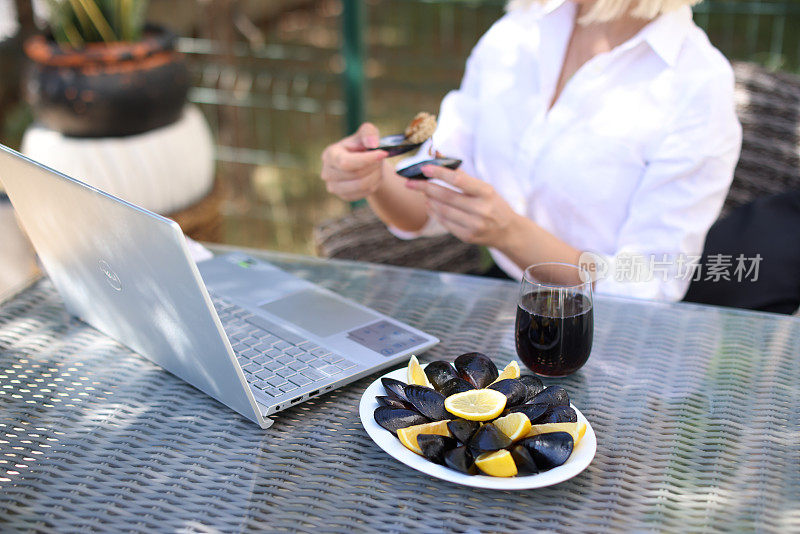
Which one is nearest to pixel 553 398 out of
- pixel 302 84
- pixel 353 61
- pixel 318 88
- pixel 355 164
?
pixel 355 164

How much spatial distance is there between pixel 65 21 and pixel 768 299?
2252mm

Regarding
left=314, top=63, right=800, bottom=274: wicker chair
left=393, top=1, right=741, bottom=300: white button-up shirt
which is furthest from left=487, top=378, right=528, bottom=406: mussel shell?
left=314, top=63, right=800, bottom=274: wicker chair

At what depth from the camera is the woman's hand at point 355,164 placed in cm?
152

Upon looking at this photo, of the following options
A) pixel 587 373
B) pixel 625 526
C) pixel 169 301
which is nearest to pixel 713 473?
pixel 625 526

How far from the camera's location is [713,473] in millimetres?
985

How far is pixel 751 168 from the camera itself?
2.06 meters

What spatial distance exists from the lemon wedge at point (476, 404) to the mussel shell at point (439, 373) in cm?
6

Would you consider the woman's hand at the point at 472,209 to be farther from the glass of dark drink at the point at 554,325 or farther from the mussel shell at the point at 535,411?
the mussel shell at the point at 535,411

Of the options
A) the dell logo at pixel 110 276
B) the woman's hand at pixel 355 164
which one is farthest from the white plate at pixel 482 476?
the woman's hand at pixel 355 164

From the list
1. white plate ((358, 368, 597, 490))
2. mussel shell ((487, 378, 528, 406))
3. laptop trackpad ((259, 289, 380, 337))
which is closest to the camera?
white plate ((358, 368, 597, 490))

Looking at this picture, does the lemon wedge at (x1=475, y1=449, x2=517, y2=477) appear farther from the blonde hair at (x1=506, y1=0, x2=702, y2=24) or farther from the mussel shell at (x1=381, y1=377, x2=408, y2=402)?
the blonde hair at (x1=506, y1=0, x2=702, y2=24)

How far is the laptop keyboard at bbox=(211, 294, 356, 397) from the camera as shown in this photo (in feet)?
3.71

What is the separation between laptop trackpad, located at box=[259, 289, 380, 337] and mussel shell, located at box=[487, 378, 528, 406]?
0.32 m

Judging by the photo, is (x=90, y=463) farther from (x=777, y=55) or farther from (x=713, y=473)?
(x=777, y=55)
